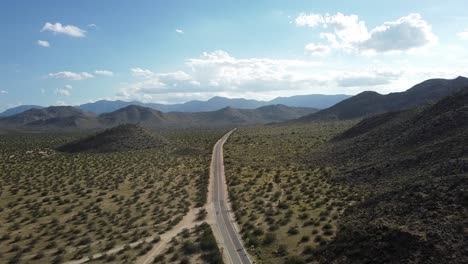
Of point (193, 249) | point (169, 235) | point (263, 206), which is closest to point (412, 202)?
point (263, 206)

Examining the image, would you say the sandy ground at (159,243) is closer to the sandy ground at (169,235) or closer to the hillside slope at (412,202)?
the sandy ground at (169,235)

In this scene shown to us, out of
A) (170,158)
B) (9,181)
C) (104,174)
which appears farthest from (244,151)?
(9,181)

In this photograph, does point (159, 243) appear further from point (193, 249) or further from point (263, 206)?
point (263, 206)

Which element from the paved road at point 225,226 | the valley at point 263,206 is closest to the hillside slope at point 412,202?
the valley at point 263,206

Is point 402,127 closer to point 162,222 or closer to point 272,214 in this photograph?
point 272,214

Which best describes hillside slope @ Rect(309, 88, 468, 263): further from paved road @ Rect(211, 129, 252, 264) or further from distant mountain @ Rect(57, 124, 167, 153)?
distant mountain @ Rect(57, 124, 167, 153)

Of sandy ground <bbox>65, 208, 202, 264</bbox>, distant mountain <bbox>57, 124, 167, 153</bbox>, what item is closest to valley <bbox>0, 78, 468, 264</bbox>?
sandy ground <bbox>65, 208, 202, 264</bbox>
